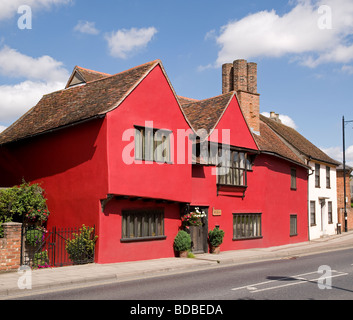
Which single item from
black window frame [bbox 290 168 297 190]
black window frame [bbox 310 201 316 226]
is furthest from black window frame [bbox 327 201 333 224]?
black window frame [bbox 290 168 297 190]

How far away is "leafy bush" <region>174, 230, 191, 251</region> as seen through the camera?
18.8 meters

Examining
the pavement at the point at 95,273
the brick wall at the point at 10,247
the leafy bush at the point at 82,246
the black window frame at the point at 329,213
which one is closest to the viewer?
the pavement at the point at 95,273

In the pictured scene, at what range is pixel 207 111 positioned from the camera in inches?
925

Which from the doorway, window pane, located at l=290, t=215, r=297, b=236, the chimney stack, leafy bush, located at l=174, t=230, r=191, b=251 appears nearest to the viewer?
leafy bush, located at l=174, t=230, r=191, b=251

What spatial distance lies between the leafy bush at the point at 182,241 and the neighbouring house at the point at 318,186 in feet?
48.4

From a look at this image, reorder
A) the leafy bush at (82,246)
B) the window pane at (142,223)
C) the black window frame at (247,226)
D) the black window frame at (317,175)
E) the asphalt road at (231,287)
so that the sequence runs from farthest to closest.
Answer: the black window frame at (317,175)
the black window frame at (247,226)
the window pane at (142,223)
the leafy bush at (82,246)
the asphalt road at (231,287)

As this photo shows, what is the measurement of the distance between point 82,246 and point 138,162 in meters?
3.91

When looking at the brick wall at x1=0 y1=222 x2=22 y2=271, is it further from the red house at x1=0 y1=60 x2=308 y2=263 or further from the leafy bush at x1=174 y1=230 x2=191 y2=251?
the leafy bush at x1=174 y1=230 x2=191 y2=251

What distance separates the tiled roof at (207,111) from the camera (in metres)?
22.1

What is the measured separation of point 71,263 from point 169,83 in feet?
28.5

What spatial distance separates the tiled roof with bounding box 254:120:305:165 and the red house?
762mm

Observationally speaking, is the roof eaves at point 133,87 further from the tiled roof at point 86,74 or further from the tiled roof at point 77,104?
the tiled roof at point 86,74

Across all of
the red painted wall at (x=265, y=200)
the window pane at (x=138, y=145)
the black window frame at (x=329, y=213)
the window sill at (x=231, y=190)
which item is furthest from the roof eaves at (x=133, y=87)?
the black window frame at (x=329, y=213)
